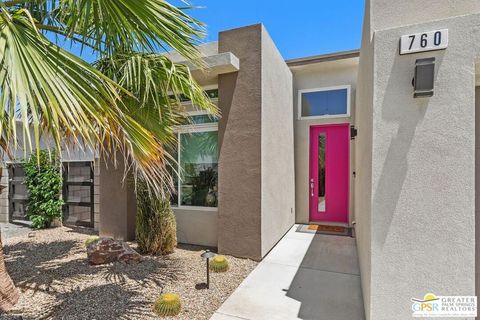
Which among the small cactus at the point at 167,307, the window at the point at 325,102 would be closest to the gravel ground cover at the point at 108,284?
the small cactus at the point at 167,307

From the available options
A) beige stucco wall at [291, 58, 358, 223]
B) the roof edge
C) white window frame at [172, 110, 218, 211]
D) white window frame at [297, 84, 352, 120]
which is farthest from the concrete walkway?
the roof edge

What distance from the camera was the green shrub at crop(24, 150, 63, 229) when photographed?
798 cm

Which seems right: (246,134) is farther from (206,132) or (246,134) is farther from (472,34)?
(472,34)

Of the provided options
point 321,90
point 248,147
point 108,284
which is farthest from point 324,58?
point 108,284

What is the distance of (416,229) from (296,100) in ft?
20.0

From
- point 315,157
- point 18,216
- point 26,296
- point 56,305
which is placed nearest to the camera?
point 56,305

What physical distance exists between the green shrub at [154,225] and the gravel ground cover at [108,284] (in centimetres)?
24

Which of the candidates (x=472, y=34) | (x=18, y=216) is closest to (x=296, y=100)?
(x=472, y=34)

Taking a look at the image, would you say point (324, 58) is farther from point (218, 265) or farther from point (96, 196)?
point (96, 196)

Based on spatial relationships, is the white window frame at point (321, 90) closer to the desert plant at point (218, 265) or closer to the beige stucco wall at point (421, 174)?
the beige stucco wall at point (421, 174)

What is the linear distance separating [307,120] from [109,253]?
20.9ft

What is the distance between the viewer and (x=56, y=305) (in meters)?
3.51

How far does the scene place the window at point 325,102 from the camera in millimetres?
7676

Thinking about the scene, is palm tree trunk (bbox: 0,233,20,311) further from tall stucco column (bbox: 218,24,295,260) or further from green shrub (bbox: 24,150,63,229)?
green shrub (bbox: 24,150,63,229)
